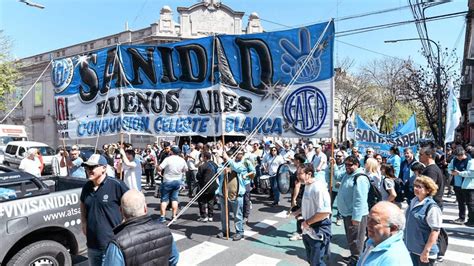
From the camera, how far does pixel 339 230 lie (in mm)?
7273

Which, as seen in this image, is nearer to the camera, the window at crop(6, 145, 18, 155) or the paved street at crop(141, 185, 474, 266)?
the paved street at crop(141, 185, 474, 266)

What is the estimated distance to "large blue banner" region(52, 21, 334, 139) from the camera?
5824mm

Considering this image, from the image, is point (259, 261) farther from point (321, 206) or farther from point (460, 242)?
point (460, 242)

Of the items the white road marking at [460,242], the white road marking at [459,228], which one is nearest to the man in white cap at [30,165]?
the white road marking at [460,242]

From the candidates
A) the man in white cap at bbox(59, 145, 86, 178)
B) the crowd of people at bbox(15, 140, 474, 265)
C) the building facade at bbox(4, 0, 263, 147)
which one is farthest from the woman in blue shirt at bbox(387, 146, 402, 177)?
the building facade at bbox(4, 0, 263, 147)

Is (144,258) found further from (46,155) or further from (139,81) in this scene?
(46,155)

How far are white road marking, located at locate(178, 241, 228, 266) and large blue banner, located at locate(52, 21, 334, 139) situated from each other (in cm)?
207

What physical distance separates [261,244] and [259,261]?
2.78 ft

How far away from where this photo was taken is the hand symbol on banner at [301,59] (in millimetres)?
5789

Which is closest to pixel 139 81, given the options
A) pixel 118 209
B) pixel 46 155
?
pixel 118 209

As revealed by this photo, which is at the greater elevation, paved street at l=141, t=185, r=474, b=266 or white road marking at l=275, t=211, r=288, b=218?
paved street at l=141, t=185, r=474, b=266

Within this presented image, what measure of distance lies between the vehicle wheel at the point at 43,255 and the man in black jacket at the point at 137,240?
88.8 inches

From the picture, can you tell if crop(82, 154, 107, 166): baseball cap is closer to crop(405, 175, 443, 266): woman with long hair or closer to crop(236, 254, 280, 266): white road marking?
crop(236, 254, 280, 266): white road marking

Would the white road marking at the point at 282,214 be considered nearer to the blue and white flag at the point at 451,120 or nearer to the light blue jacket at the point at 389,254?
the blue and white flag at the point at 451,120
